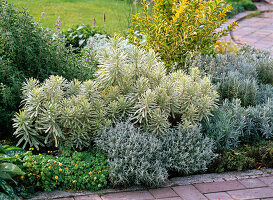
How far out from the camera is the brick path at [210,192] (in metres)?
3.04

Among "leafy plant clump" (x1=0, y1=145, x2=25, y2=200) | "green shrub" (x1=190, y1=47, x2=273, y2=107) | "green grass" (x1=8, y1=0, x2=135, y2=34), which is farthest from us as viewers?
"green grass" (x1=8, y1=0, x2=135, y2=34)

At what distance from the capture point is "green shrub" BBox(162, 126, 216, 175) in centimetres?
337

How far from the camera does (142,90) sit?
3.56m

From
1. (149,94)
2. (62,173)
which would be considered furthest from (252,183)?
(62,173)

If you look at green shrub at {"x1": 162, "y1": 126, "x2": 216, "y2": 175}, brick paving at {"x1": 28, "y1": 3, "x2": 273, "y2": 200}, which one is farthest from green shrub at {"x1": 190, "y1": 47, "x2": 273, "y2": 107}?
brick paving at {"x1": 28, "y1": 3, "x2": 273, "y2": 200}

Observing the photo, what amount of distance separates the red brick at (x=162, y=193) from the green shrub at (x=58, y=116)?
2.71 ft

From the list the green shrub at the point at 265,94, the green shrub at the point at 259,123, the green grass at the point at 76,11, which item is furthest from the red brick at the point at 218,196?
the green grass at the point at 76,11

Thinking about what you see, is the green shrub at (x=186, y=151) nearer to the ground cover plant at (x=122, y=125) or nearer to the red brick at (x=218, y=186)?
the ground cover plant at (x=122, y=125)

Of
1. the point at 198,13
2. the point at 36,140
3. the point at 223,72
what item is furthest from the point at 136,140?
the point at 198,13

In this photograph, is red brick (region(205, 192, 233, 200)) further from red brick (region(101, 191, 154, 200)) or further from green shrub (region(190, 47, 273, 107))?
green shrub (region(190, 47, 273, 107))

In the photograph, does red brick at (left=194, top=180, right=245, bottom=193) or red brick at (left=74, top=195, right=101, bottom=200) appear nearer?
red brick at (left=74, top=195, right=101, bottom=200)

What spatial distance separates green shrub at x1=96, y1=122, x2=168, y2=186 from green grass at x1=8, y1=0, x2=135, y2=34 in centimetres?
550

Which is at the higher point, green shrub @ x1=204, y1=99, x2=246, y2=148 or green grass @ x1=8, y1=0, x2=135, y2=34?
green grass @ x1=8, y1=0, x2=135, y2=34

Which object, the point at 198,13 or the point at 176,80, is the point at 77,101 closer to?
the point at 176,80
